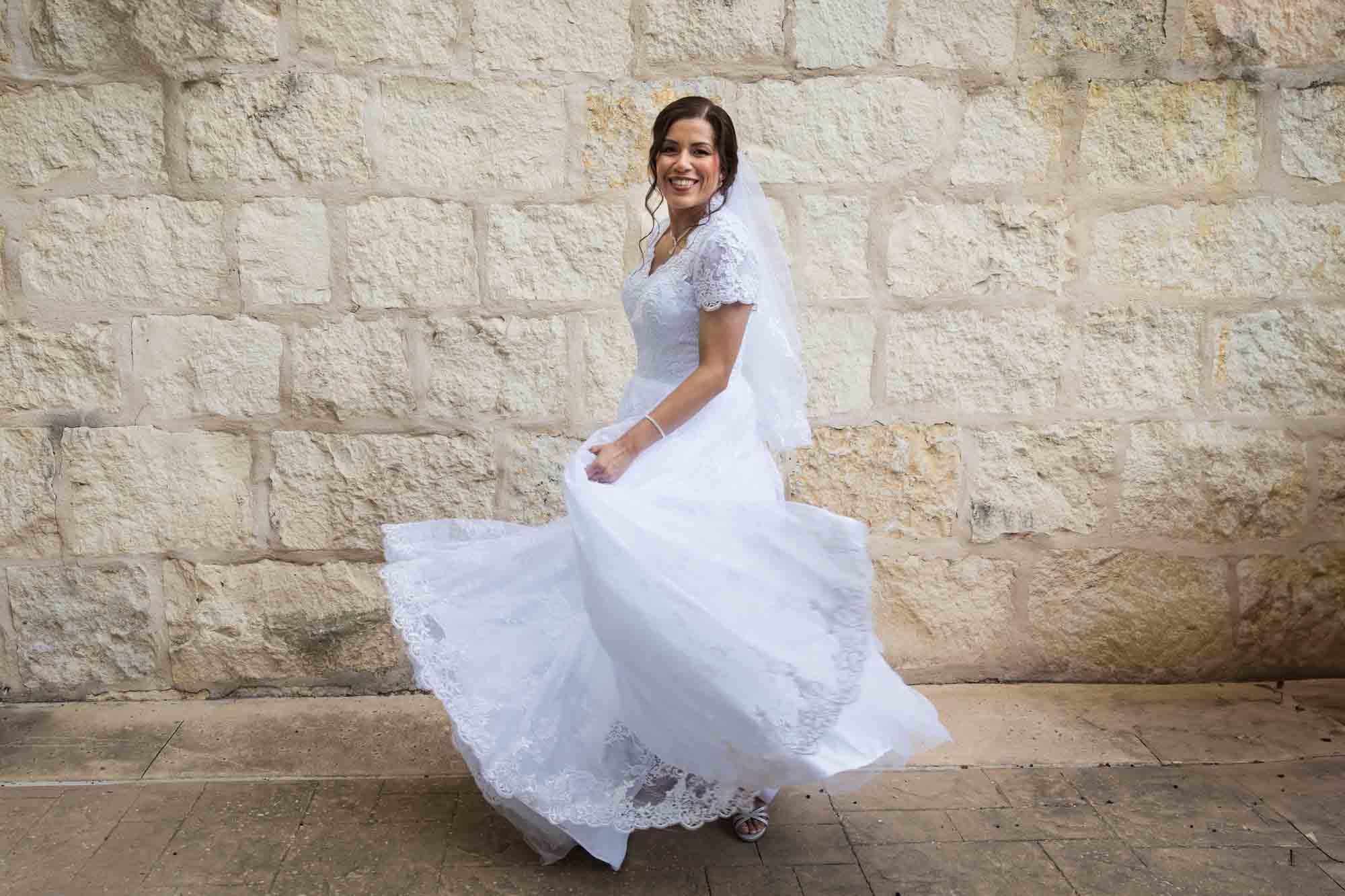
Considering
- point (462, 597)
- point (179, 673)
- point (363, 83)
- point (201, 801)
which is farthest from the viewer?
point (179, 673)

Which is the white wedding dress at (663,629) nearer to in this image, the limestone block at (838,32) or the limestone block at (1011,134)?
the limestone block at (838,32)

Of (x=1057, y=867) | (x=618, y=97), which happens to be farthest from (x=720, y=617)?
(x=618, y=97)

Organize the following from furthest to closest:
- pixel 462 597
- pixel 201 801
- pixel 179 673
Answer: pixel 179 673 < pixel 201 801 < pixel 462 597

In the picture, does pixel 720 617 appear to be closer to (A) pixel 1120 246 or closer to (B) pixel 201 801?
(B) pixel 201 801

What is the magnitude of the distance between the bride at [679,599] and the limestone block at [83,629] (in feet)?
4.41

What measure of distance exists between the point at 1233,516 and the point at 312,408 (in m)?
3.01

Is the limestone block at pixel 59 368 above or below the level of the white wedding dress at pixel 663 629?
above

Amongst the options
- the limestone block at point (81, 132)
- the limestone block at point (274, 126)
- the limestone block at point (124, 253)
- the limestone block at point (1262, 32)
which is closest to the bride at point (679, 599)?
the limestone block at point (274, 126)

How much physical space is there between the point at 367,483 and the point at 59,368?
0.99 meters

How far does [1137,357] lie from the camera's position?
352 cm

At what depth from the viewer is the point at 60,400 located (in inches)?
131

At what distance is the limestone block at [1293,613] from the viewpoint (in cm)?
363

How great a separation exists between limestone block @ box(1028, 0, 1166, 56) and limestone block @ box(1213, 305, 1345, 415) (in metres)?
0.94

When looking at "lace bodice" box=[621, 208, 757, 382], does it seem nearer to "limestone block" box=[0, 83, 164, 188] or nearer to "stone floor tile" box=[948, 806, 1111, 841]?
"stone floor tile" box=[948, 806, 1111, 841]
